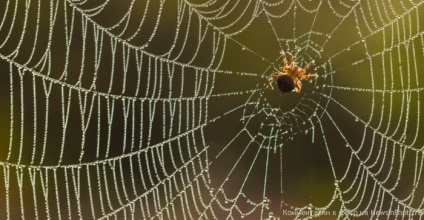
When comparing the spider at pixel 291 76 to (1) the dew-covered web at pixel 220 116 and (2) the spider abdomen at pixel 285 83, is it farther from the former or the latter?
(1) the dew-covered web at pixel 220 116

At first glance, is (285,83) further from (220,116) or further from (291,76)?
(220,116)

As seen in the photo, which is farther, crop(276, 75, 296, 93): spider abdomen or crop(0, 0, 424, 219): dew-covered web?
crop(0, 0, 424, 219): dew-covered web

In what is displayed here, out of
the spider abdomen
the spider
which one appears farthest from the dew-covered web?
the spider abdomen

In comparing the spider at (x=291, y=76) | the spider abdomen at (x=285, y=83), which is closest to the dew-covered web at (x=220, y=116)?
the spider at (x=291, y=76)

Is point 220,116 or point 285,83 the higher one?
point 285,83

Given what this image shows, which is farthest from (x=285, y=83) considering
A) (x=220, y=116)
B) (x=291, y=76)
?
(x=220, y=116)

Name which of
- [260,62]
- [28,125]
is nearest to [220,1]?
[260,62]

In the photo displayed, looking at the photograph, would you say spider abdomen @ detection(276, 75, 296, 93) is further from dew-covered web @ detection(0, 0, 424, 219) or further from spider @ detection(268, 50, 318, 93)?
dew-covered web @ detection(0, 0, 424, 219)

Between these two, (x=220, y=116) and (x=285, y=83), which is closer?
(x=285, y=83)

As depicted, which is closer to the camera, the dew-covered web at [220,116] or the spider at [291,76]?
the spider at [291,76]
